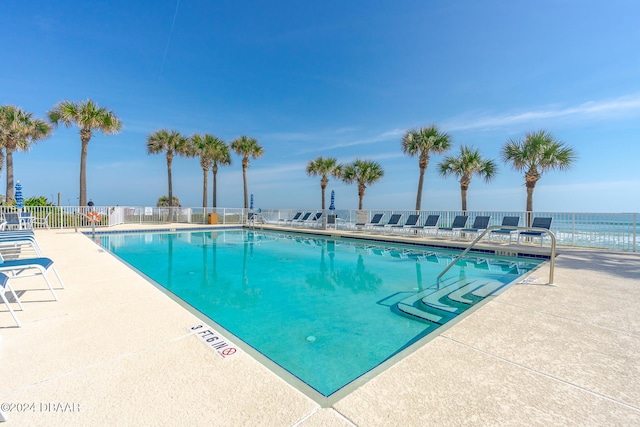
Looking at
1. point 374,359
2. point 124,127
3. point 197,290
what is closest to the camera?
point 374,359

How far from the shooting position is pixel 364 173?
18109 millimetres

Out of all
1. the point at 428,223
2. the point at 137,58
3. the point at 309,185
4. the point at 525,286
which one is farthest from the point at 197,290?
the point at 309,185

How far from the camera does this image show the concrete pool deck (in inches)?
53.0

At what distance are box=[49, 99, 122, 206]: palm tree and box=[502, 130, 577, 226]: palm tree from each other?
18417 mm

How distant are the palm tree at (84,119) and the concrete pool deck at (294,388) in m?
14.3

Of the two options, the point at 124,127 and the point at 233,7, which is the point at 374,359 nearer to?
the point at 233,7

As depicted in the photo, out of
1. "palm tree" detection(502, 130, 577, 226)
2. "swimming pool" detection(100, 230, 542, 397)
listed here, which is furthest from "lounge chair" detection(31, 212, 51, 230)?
"palm tree" detection(502, 130, 577, 226)

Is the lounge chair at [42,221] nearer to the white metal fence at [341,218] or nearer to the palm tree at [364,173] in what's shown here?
the white metal fence at [341,218]

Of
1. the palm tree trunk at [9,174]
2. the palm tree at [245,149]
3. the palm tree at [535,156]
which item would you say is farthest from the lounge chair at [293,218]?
the palm tree trunk at [9,174]

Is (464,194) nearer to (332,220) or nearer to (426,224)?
(426,224)

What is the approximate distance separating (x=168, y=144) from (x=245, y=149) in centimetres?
498

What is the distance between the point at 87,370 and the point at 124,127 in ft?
56.1

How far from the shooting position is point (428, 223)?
1078 cm

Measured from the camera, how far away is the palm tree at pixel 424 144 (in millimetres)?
13375
